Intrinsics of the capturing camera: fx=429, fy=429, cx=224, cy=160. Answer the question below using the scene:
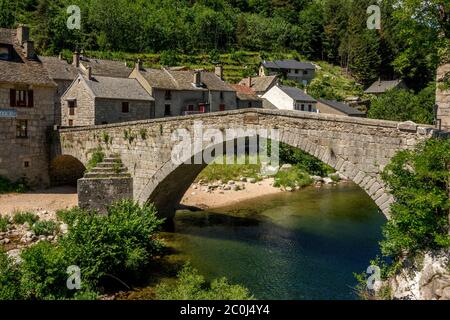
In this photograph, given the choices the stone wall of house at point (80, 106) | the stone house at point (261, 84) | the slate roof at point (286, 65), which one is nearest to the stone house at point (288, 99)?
the stone house at point (261, 84)

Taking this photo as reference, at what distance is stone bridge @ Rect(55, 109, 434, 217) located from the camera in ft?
42.1

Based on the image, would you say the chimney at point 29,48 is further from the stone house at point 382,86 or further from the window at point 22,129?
the stone house at point 382,86

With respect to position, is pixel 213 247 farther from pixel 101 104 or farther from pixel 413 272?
pixel 101 104

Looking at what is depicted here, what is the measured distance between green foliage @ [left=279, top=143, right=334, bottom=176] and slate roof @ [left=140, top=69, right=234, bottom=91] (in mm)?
9159

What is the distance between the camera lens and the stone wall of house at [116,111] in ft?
101

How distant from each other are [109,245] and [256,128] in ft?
21.8

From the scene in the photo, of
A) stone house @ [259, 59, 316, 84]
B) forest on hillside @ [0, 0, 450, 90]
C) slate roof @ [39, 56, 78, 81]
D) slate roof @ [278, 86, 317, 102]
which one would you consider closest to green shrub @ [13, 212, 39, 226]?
slate roof @ [39, 56, 78, 81]

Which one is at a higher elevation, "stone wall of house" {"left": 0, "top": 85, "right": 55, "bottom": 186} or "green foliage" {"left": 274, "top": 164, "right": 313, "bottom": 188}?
"stone wall of house" {"left": 0, "top": 85, "right": 55, "bottom": 186}

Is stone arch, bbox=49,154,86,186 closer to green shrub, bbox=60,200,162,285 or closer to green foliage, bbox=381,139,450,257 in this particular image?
green shrub, bbox=60,200,162,285

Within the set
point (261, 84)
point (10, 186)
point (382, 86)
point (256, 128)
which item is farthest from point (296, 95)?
point (256, 128)

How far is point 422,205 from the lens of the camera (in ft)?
35.5

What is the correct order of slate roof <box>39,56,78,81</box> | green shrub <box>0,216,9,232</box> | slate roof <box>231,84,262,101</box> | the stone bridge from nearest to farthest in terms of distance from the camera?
1. the stone bridge
2. green shrub <box>0,216,9,232</box>
3. slate roof <box>39,56,78,81</box>
4. slate roof <box>231,84,262,101</box>

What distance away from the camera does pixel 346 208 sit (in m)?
26.8

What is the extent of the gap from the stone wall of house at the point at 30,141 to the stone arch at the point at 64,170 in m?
0.46
